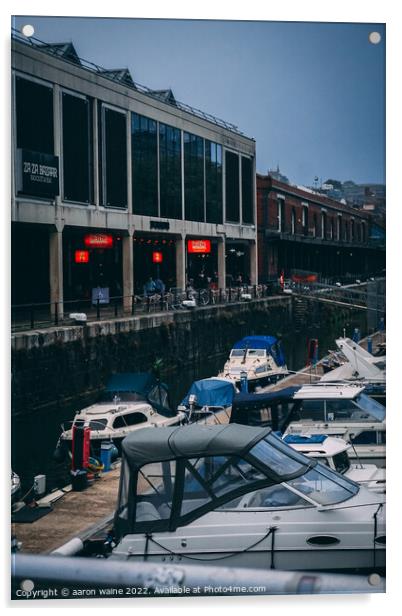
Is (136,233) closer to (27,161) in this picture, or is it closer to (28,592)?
(27,161)

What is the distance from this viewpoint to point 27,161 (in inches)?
319

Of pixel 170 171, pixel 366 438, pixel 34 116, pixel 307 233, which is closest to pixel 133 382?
pixel 170 171

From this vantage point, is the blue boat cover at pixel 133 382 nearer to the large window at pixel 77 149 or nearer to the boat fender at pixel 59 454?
the boat fender at pixel 59 454

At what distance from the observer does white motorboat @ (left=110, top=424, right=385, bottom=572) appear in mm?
6449

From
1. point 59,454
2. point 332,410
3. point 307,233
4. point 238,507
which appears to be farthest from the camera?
point 307,233

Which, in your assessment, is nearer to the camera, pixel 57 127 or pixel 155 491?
pixel 155 491

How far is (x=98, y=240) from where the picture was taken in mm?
10070

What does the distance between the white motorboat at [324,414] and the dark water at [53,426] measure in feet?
3.69

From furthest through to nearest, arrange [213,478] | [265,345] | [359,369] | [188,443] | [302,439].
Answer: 1. [265,345]
2. [359,369]
3. [302,439]
4. [188,443]
5. [213,478]

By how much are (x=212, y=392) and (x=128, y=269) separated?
1.81 meters

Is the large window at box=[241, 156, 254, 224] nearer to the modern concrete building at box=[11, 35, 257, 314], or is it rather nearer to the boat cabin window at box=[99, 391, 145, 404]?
the modern concrete building at box=[11, 35, 257, 314]

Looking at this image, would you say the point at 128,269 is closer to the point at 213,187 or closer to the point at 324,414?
the point at 213,187

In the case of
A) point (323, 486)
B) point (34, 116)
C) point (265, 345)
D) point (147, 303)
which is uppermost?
point (34, 116)

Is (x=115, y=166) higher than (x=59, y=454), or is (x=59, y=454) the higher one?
(x=115, y=166)
